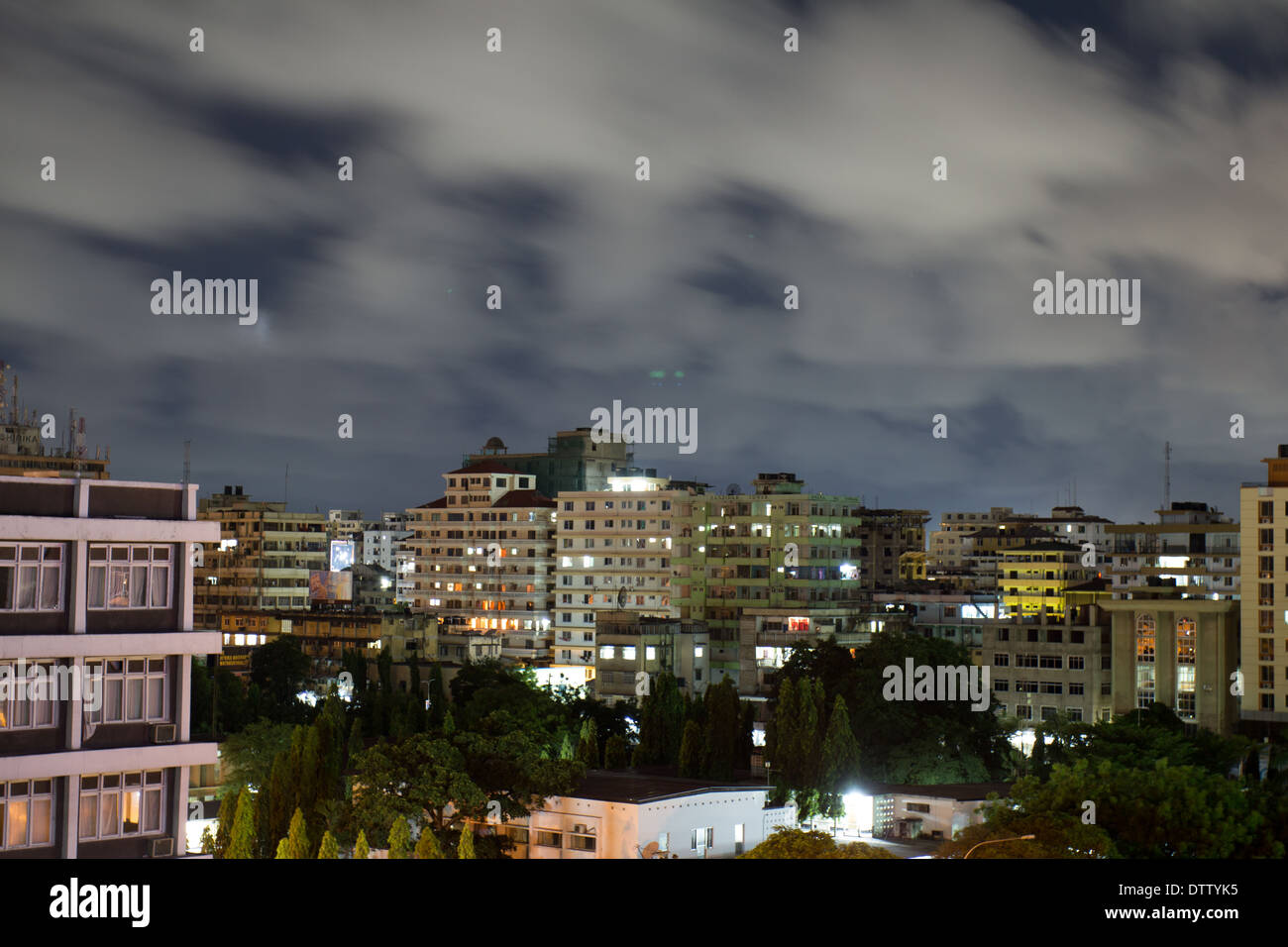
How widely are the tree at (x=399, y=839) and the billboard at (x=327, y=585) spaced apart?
84.0m

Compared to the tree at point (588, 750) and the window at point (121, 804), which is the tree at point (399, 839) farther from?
the tree at point (588, 750)

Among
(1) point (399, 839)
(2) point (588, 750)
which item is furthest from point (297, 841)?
(2) point (588, 750)

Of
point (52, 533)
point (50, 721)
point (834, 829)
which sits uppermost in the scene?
point (52, 533)

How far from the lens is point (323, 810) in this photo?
3572 cm

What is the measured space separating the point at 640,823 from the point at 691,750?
1214 centimetres

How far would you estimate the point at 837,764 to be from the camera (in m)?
43.2

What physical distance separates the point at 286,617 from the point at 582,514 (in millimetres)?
24291

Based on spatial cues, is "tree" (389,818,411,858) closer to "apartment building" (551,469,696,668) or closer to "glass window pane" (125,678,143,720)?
"glass window pane" (125,678,143,720)

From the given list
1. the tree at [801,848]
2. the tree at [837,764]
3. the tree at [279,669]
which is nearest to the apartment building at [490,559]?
the tree at [279,669]

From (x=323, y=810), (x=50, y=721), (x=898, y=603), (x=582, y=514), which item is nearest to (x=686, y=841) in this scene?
(x=323, y=810)

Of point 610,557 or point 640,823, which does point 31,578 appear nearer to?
point 640,823
